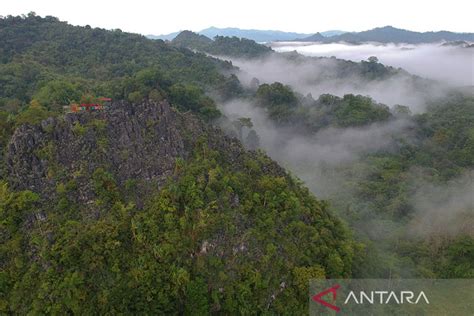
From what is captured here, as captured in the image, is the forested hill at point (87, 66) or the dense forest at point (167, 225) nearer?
the dense forest at point (167, 225)

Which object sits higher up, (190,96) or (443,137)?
(190,96)

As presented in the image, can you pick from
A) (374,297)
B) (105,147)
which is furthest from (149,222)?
(374,297)

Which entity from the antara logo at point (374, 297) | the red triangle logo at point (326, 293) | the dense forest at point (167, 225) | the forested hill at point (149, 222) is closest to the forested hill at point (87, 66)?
the dense forest at point (167, 225)

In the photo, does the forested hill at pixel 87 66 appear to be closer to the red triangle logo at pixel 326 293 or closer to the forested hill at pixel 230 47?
the red triangle logo at pixel 326 293

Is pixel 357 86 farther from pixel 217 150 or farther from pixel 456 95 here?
pixel 217 150

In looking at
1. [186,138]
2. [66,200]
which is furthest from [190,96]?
[66,200]

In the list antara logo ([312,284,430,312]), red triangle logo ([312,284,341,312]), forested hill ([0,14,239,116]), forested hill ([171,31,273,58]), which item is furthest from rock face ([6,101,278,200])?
forested hill ([171,31,273,58])

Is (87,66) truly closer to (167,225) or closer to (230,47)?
(167,225)
